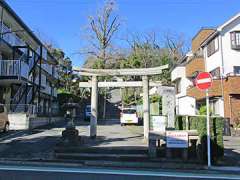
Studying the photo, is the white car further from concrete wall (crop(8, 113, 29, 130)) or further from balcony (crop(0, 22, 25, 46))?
balcony (crop(0, 22, 25, 46))

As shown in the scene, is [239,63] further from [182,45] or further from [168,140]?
[182,45]

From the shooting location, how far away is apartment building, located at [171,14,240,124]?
25188 millimetres

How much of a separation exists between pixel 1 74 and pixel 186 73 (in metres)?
19.8

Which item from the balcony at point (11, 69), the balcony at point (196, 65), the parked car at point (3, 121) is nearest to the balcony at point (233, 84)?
the balcony at point (196, 65)

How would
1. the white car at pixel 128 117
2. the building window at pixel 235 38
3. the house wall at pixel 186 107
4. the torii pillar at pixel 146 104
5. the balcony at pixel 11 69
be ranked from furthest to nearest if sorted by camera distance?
the white car at pixel 128 117, the building window at pixel 235 38, the balcony at pixel 11 69, the house wall at pixel 186 107, the torii pillar at pixel 146 104

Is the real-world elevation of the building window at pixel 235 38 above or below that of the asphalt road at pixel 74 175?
above

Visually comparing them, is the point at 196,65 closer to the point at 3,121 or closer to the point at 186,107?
the point at 186,107

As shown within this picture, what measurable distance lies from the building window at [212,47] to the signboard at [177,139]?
19565 millimetres

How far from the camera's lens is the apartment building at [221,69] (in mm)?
25188

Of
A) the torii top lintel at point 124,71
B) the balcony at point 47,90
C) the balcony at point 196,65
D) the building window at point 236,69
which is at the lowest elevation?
the torii top lintel at point 124,71

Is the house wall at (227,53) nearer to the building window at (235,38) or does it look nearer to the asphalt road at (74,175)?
the building window at (235,38)

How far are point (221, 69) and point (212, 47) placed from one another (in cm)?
343

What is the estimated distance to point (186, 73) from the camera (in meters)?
36.9

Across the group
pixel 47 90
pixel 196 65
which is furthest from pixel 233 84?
pixel 47 90
